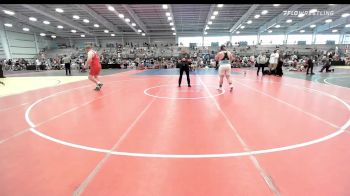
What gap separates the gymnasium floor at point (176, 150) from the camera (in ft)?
7.93

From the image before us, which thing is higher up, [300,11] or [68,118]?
[300,11]

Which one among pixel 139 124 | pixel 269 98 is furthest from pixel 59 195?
pixel 269 98

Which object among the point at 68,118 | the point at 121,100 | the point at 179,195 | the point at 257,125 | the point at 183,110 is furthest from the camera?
the point at 121,100

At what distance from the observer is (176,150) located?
10.9ft

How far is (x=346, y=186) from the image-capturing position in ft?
7.69

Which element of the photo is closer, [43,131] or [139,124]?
[43,131]

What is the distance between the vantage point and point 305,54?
1462 inches

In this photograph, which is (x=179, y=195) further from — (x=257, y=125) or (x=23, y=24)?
(x=23, y=24)

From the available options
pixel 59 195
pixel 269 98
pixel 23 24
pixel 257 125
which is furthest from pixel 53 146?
pixel 23 24

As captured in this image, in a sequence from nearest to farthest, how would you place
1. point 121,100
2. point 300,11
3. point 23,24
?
point 121,100, point 300,11, point 23,24

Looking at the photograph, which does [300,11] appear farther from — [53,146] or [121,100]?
[53,146]

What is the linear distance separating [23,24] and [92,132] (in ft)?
131

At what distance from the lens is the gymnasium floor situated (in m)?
2.42

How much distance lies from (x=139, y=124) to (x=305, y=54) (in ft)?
136
